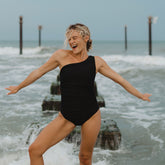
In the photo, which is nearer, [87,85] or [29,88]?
[87,85]

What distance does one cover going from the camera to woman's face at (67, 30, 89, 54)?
2359 millimetres

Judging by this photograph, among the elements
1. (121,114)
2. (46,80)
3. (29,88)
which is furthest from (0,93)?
(121,114)

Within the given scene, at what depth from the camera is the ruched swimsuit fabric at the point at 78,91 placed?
2.31 meters

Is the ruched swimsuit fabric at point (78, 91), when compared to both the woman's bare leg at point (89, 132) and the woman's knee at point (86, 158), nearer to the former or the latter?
the woman's bare leg at point (89, 132)

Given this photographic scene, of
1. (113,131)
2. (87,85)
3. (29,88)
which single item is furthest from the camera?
(29,88)

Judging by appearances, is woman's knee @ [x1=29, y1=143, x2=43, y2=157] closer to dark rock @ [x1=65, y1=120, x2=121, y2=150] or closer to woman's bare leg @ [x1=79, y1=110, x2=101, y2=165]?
woman's bare leg @ [x1=79, y1=110, x2=101, y2=165]

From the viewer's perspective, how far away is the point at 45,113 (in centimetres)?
686

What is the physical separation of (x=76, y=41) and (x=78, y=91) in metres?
0.44

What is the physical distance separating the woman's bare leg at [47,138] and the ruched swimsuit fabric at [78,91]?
69 millimetres

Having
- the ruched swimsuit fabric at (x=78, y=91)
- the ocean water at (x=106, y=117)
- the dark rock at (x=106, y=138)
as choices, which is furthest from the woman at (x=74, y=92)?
the dark rock at (x=106, y=138)

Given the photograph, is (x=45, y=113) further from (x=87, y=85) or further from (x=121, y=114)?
(x=87, y=85)

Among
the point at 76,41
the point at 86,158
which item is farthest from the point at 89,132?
the point at 76,41

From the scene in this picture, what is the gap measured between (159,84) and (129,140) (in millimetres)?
7680

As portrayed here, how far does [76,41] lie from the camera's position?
2.37 meters
